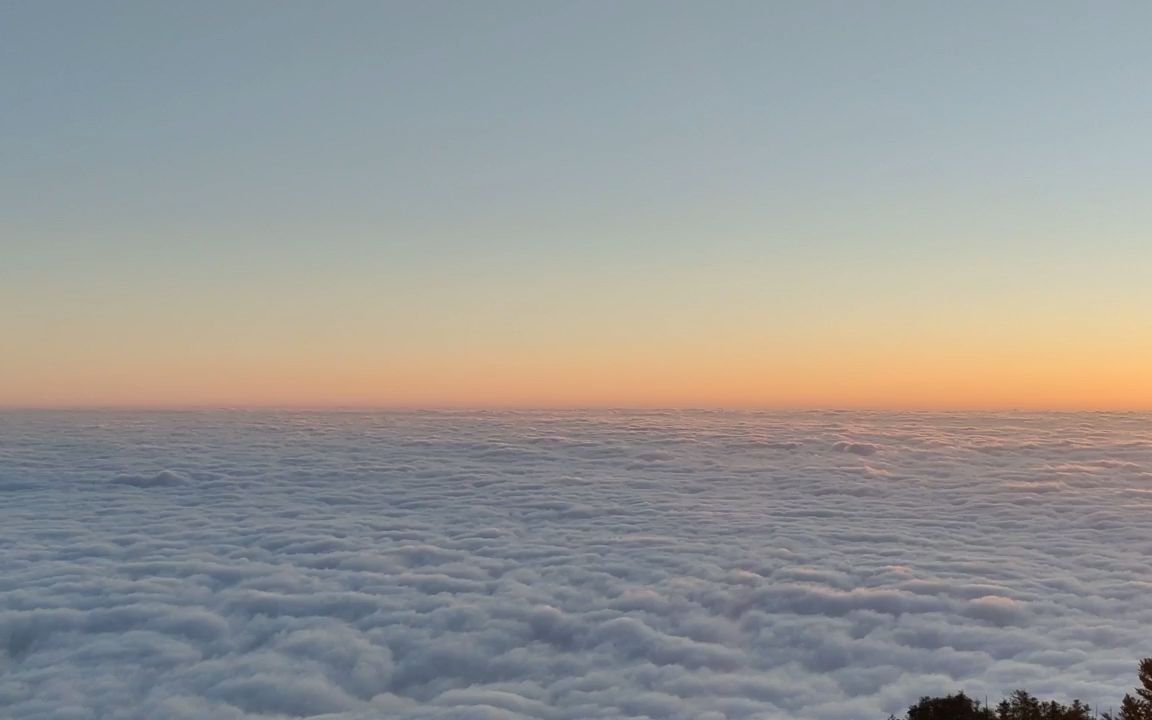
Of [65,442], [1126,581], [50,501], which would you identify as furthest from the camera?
[65,442]

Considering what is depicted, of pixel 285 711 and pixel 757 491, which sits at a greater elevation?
pixel 757 491

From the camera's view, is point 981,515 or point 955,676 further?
point 981,515

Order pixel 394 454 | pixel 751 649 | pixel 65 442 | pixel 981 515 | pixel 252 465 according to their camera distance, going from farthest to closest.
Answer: pixel 65 442, pixel 394 454, pixel 252 465, pixel 981 515, pixel 751 649

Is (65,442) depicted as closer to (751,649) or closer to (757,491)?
(757,491)

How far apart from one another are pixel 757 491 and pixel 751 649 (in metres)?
35.0

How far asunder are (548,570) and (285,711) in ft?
51.2

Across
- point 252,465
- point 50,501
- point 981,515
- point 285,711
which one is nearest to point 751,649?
point 285,711

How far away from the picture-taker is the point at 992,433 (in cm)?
11306

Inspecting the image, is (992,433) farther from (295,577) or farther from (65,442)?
(65,442)

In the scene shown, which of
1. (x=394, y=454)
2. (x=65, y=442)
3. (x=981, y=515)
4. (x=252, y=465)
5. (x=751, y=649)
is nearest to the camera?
(x=751, y=649)

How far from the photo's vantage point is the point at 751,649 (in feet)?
116

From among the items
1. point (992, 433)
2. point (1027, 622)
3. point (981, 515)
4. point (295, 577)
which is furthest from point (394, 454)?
point (992, 433)

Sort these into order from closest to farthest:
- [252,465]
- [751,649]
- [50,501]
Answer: [751,649] < [50,501] < [252,465]

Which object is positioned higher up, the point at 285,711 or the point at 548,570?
the point at 548,570
